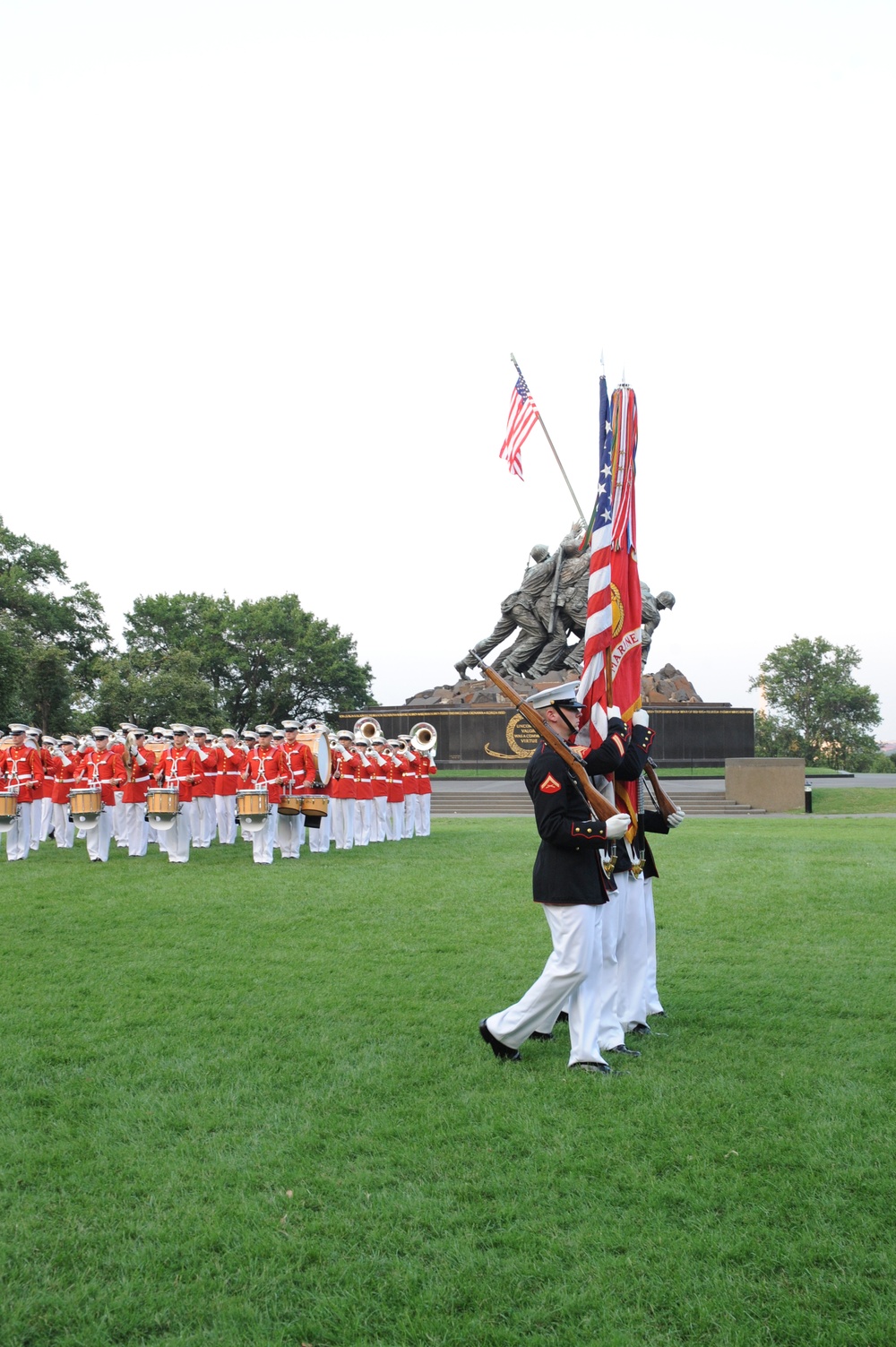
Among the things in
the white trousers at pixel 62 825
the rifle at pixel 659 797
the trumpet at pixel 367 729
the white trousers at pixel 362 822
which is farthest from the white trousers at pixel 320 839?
the rifle at pixel 659 797

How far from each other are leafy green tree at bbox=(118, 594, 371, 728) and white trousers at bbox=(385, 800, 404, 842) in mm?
41497

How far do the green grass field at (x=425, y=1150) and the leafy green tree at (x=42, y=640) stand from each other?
31.8 meters

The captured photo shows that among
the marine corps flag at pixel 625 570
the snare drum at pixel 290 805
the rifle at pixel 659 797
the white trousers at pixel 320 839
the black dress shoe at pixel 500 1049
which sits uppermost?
the marine corps flag at pixel 625 570

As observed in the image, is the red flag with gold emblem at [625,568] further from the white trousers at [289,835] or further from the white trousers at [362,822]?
the white trousers at [362,822]

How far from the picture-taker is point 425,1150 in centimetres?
477

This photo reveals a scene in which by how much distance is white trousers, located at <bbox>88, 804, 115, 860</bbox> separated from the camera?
51.1 ft

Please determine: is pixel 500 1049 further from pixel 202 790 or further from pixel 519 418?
pixel 519 418

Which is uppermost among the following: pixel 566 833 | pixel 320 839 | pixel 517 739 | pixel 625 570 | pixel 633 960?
pixel 625 570

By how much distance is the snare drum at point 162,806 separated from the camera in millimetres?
14914

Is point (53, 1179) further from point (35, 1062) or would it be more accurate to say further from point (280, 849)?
point (280, 849)

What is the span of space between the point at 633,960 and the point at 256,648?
2235 inches

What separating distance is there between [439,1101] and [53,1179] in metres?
1.83

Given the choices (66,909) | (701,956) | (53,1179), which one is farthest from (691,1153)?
(66,909)

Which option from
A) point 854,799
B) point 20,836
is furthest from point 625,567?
point 854,799
